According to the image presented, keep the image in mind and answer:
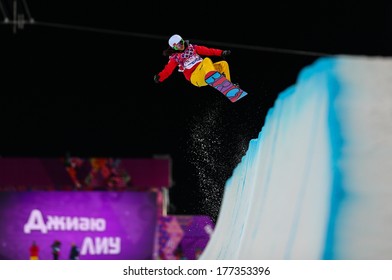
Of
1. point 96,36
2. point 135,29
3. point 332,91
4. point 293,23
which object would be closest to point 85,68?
point 96,36

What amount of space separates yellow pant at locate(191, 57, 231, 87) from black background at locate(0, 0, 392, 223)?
0.39 metres

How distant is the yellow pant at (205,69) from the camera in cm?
373

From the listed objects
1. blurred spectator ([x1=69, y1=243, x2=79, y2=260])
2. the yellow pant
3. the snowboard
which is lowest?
the snowboard

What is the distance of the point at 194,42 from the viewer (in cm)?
577

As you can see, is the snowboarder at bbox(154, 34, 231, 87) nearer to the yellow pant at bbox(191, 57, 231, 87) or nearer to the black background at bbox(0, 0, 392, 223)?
the yellow pant at bbox(191, 57, 231, 87)

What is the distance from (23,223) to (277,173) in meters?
8.34

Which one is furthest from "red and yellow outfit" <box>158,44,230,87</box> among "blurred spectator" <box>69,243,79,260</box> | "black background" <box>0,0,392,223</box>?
"blurred spectator" <box>69,243,79,260</box>

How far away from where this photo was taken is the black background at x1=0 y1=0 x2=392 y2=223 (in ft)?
15.4

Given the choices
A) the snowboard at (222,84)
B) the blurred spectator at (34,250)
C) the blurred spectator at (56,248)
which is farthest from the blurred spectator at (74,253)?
the snowboard at (222,84)

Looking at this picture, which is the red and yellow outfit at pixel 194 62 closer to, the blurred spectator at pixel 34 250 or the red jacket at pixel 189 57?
the red jacket at pixel 189 57

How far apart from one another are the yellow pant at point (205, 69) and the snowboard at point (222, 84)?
4 cm

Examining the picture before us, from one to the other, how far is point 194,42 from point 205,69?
213cm

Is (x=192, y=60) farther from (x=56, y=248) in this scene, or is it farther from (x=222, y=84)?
(x=56, y=248)

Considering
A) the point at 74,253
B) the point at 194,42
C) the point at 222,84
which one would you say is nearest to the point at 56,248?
the point at 74,253
